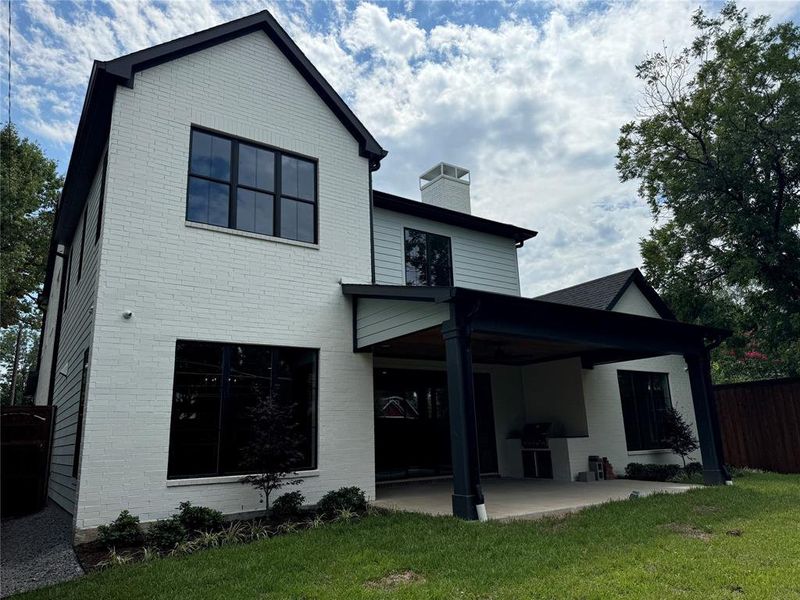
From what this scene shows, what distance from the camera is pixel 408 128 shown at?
1212 centimetres

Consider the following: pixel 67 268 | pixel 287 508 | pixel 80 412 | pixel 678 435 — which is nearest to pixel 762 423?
pixel 678 435

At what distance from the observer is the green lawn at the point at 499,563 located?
436 cm

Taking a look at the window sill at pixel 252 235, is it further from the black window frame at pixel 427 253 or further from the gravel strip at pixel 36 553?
the gravel strip at pixel 36 553

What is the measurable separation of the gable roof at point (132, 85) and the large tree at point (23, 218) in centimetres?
735

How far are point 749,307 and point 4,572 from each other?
1784 centimetres

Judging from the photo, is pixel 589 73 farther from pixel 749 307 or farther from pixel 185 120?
pixel 749 307

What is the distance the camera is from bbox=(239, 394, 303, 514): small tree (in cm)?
728

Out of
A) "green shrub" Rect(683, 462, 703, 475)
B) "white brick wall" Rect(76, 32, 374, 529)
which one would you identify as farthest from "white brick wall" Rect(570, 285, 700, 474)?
"white brick wall" Rect(76, 32, 374, 529)

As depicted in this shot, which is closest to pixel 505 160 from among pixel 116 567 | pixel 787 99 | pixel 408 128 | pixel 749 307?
pixel 408 128

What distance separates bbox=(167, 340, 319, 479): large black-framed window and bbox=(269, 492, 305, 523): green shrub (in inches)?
20.7

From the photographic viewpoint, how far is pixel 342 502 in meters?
7.93

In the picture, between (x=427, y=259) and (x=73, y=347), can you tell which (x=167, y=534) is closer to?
(x=73, y=347)

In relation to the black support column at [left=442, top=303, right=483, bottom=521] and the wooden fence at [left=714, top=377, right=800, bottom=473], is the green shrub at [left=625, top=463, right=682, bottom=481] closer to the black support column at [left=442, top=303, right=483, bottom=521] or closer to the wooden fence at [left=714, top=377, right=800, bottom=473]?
the wooden fence at [left=714, top=377, right=800, bottom=473]

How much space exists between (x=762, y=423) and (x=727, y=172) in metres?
6.61
